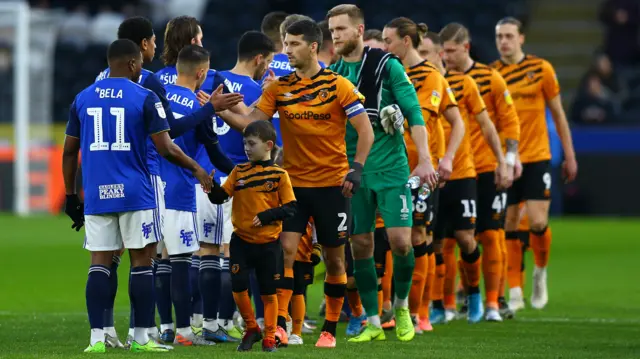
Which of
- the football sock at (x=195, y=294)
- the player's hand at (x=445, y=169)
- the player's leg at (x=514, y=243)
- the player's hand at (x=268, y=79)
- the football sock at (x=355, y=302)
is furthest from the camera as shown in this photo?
the player's leg at (x=514, y=243)

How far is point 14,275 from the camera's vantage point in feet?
46.8

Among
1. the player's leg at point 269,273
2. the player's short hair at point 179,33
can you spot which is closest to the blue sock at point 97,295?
the player's leg at point 269,273

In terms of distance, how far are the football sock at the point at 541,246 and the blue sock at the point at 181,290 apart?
13.9ft

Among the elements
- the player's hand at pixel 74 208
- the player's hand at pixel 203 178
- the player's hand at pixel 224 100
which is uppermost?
the player's hand at pixel 224 100

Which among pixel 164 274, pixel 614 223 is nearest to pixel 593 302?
pixel 164 274

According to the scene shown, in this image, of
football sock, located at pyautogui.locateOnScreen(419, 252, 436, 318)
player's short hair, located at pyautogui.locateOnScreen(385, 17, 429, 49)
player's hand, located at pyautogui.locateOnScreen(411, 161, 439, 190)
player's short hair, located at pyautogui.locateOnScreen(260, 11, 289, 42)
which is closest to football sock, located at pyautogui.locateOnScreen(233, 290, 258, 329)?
player's hand, located at pyautogui.locateOnScreen(411, 161, 439, 190)

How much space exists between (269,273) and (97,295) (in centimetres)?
103

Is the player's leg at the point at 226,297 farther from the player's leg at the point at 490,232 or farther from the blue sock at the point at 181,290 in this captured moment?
the player's leg at the point at 490,232

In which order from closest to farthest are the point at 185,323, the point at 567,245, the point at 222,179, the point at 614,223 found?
the point at 185,323 < the point at 222,179 < the point at 567,245 < the point at 614,223

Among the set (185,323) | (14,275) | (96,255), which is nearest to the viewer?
(96,255)

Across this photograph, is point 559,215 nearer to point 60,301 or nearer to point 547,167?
point 547,167

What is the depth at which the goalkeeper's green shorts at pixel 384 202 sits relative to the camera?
8562 mm

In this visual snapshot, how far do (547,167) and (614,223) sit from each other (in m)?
10.8

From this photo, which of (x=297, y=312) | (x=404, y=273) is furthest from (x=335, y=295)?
(x=404, y=273)
